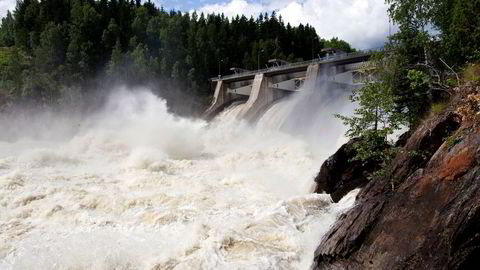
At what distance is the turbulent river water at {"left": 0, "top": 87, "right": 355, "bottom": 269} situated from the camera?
12211 mm

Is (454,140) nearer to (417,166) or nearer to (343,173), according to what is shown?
(417,166)

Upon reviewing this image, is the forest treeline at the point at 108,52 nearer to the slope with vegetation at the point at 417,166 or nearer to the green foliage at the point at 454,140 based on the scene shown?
the slope with vegetation at the point at 417,166

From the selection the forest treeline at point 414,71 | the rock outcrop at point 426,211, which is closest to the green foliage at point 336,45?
the forest treeline at point 414,71

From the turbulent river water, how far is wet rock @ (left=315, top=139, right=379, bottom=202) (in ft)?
2.50

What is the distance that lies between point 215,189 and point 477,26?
12176 millimetres

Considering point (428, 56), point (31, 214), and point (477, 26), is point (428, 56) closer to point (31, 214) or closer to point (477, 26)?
point (477, 26)

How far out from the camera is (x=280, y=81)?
46188 mm

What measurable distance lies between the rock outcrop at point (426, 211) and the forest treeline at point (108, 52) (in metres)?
43.4

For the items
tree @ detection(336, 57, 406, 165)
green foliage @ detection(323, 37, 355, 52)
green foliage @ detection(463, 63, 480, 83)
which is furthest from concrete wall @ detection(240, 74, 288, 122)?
green foliage @ detection(323, 37, 355, 52)

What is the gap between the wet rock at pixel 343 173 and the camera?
15859mm

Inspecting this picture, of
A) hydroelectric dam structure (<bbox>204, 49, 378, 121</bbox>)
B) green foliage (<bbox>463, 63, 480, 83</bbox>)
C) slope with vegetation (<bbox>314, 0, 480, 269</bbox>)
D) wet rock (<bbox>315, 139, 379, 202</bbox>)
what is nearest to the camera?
slope with vegetation (<bbox>314, 0, 480, 269</bbox>)

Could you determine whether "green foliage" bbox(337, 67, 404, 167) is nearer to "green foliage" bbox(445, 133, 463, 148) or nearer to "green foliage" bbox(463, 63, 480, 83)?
"green foliage" bbox(463, 63, 480, 83)

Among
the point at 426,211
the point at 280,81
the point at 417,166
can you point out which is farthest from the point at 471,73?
the point at 280,81

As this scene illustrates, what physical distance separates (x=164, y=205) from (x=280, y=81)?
103 feet
